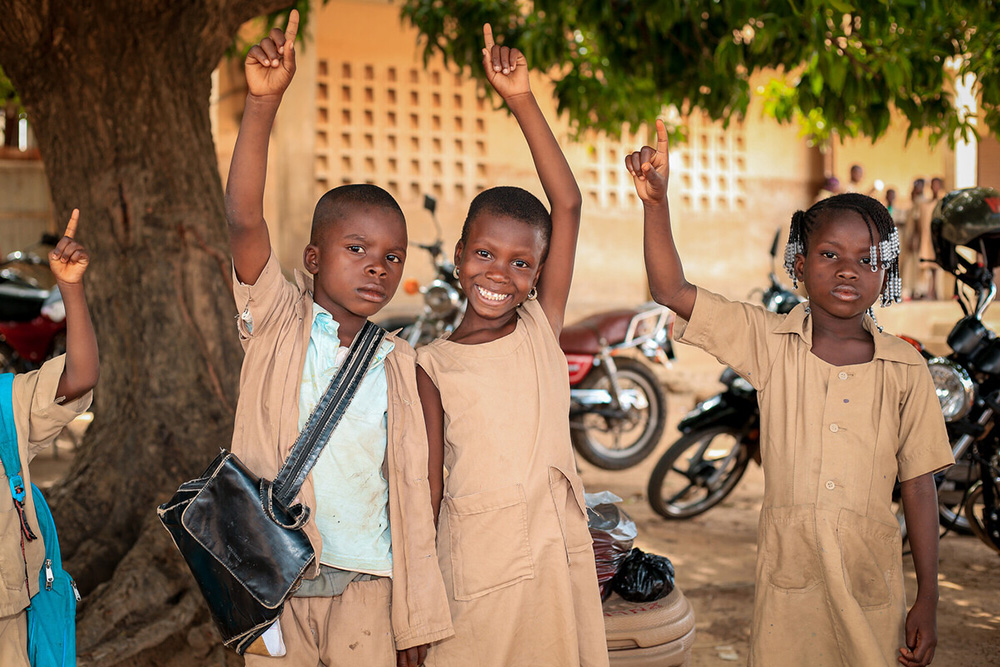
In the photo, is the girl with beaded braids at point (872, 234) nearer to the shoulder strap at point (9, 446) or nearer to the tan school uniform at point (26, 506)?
the tan school uniform at point (26, 506)

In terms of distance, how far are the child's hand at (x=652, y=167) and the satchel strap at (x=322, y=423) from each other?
71 cm

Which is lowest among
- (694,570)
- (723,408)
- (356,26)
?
(694,570)

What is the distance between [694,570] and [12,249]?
7815mm

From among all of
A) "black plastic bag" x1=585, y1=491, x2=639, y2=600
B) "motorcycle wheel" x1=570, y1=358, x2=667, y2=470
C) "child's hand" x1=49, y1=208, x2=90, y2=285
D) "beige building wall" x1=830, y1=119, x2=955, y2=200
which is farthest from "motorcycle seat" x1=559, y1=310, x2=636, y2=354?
"beige building wall" x1=830, y1=119, x2=955, y2=200

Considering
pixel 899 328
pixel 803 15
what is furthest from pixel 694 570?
pixel 899 328

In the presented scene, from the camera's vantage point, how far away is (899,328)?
10.2 meters

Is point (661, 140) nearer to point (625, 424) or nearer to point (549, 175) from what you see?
point (549, 175)

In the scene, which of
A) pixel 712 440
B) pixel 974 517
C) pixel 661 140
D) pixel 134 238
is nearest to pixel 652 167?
pixel 661 140

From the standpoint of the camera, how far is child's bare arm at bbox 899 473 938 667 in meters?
2.02

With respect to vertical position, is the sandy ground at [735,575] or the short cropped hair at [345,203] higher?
the short cropped hair at [345,203]

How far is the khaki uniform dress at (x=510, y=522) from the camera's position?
1.94 m

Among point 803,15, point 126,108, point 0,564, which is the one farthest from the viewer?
point 126,108

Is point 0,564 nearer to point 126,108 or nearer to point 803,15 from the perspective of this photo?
point 126,108

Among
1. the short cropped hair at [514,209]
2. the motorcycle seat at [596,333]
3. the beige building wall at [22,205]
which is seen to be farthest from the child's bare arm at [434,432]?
the beige building wall at [22,205]
